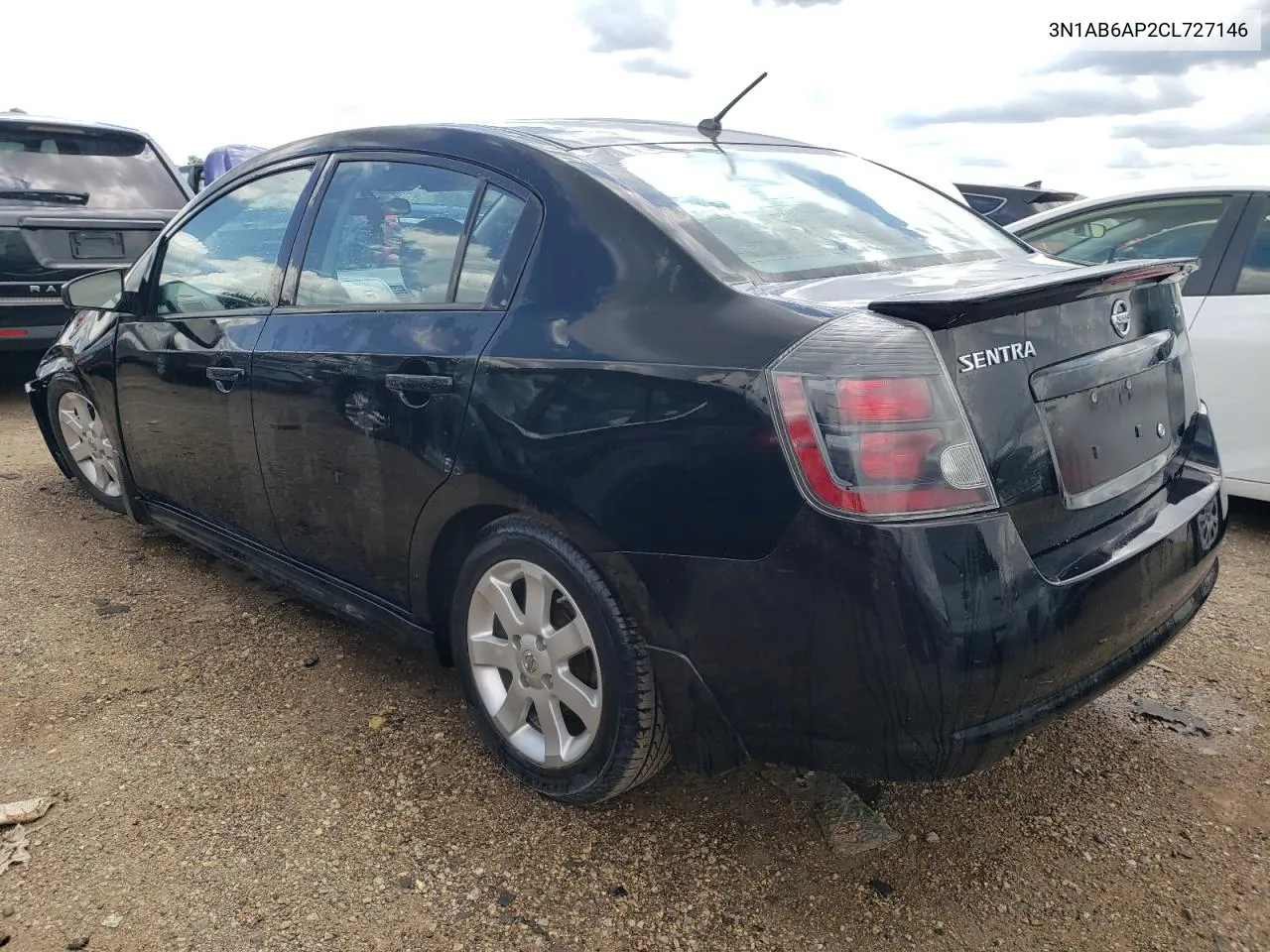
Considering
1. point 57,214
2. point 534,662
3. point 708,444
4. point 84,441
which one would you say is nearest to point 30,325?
point 57,214

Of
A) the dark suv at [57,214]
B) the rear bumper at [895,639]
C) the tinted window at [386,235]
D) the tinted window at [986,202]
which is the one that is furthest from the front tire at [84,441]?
the tinted window at [986,202]

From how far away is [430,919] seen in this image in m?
2.09

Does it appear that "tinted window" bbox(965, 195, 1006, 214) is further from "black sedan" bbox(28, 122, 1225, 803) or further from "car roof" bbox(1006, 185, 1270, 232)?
"black sedan" bbox(28, 122, 1225, 803)

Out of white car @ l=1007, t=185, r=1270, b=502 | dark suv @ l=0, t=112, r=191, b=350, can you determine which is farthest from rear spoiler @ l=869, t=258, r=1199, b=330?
dark suv @ l=0, t=112, r=191, b=350

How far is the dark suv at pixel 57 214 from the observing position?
20.5 feet

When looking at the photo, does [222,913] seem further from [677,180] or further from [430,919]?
[677,180]

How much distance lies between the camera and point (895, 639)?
5.83 feet

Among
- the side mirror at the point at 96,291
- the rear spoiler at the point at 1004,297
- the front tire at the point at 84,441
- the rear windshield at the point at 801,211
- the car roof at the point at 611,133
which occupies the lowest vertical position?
the front tire at the point at 84,441

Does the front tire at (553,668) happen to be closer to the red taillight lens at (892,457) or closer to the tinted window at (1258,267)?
the red taillight lens at (892,457)

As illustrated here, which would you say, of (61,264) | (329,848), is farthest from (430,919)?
(61,264)

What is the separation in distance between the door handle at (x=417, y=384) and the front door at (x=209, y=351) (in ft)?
2.48

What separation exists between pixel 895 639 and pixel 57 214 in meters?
6.48

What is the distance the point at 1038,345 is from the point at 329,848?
1894 mm

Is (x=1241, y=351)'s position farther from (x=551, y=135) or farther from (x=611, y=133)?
(x=551, y=135)
